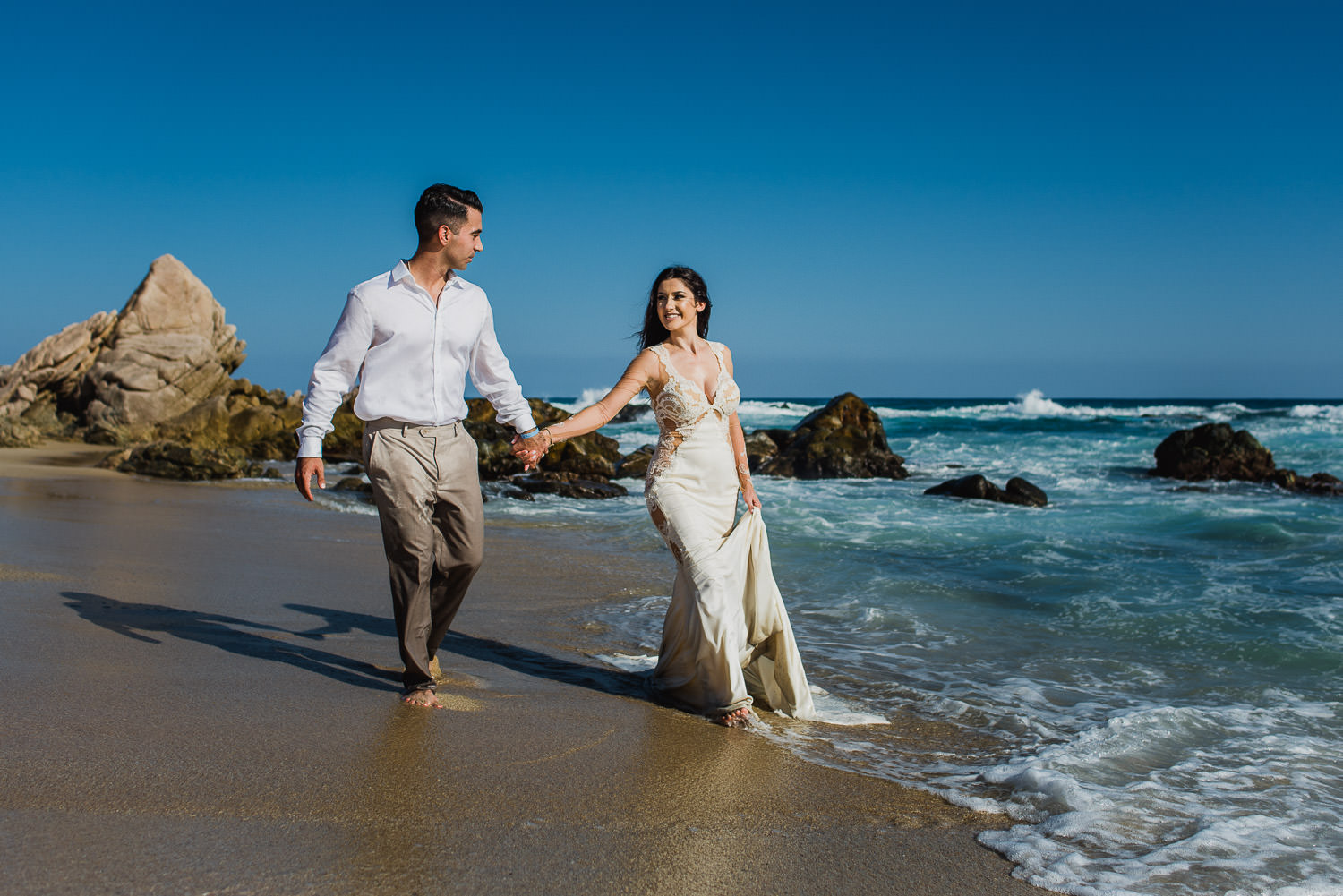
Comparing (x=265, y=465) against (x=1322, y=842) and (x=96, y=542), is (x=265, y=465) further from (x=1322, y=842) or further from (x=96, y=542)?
(x=1322, y=842)

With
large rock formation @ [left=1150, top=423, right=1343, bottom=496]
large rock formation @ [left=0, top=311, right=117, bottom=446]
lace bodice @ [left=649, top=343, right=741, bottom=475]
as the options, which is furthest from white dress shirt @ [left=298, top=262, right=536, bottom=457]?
large rock formation @ [left=0, top=311, right=117, bottom=446]

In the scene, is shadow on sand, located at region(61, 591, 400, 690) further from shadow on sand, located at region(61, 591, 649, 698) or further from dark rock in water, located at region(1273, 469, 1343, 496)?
dark rock in water, located at region(1273, 469, 1343, 496)

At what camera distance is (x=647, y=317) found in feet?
16.1

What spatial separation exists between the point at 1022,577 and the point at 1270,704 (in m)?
3.88

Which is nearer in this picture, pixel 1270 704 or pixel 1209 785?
pixel 1209 785

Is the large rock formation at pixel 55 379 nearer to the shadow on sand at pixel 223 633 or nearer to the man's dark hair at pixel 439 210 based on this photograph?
the shadow on sand at pixel 223 633

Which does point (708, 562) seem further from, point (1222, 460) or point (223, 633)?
point (1222, 460)

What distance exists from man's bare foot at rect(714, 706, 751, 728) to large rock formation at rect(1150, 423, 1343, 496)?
59.9 ft

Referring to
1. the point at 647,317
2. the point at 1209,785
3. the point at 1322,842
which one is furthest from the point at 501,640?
the point at 1322,842

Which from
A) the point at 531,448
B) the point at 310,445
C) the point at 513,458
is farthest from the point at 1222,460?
the point at 310,445

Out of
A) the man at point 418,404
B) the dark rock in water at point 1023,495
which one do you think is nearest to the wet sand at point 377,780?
the man at point 418,404

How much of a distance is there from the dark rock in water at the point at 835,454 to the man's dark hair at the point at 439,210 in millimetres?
16840

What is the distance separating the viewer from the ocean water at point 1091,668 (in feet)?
11.0

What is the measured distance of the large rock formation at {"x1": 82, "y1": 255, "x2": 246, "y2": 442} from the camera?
79.5 feet
